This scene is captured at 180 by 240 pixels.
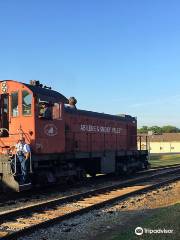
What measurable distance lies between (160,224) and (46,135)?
7.27 meters

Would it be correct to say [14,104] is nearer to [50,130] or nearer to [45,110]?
[45,110]

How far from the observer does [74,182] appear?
59.4 feet

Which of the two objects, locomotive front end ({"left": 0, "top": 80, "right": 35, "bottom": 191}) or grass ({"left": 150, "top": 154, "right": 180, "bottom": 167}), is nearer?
locomotive front end ({"left": 0, "top": 80, "right": 35, "bottom": 191})

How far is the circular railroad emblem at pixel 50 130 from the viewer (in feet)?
52.2

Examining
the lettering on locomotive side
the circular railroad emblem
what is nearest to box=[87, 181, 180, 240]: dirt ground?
the circular railroad emblem

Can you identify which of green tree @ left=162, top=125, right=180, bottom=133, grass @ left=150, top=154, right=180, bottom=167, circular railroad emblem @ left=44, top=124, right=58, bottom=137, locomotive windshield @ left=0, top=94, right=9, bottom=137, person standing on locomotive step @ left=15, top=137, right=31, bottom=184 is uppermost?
green tree @ left=162, top=125, right=180, bottom=133

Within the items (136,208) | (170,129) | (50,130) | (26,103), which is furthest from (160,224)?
(170,129)

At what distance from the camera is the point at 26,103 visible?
1570 centimetres

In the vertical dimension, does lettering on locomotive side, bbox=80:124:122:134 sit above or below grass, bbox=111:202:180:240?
above

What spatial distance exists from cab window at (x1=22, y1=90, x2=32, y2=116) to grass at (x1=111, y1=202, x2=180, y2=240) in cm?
608

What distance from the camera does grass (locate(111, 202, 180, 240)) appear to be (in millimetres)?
8492

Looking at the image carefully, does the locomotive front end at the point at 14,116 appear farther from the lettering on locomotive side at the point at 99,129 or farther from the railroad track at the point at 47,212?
the lettering on locomotive side at the point at 99,129

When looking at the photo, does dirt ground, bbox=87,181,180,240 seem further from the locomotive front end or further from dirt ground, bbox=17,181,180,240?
the locomotive front end

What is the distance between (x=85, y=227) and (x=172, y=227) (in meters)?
1.99
